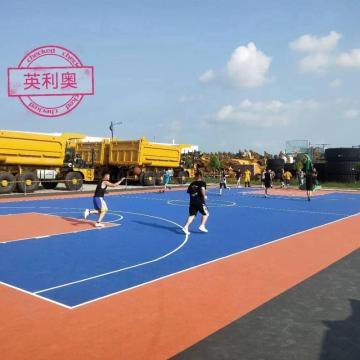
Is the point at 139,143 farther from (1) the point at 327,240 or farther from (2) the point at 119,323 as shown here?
(2) the point at 119,323

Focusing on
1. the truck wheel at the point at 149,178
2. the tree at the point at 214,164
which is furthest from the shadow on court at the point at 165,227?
the tree at the point at 214,164

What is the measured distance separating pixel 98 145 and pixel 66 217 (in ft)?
65.9

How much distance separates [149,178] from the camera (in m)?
33.6

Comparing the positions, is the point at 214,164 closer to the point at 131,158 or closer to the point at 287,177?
the point at 287,177

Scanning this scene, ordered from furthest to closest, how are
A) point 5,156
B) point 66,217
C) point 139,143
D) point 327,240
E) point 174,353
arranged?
point 139,143
point 5,156
point 66,217
point 327,240
point 174,353

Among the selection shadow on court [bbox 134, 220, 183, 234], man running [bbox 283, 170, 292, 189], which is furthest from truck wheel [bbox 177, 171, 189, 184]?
shadow on court [bbox 134, 220, 183, 234]

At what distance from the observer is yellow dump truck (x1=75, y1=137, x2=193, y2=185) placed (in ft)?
108

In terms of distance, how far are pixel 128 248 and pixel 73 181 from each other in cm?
1887

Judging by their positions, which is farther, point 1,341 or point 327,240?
point 327,240

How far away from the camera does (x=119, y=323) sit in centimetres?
532

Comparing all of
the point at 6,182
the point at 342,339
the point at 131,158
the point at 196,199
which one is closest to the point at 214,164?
the point at 131,158

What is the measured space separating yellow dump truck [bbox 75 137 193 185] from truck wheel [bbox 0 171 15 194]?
27.9 feet

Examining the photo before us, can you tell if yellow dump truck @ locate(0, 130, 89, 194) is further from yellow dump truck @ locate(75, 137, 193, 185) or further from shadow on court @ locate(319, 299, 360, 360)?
shadow on court @ locate(319, 299, 360, 360)

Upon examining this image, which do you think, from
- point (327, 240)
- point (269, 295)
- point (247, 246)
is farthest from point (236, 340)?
point (327, 240)
